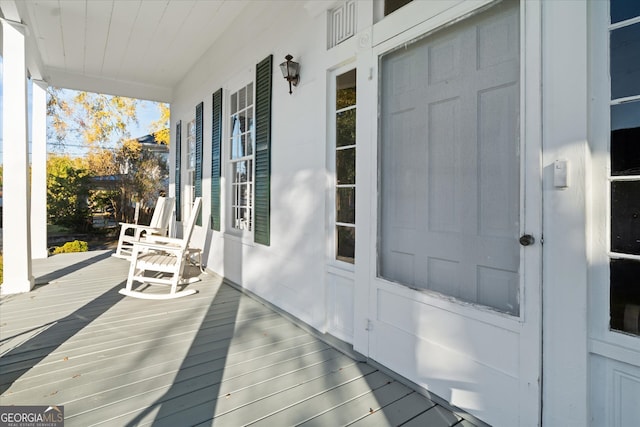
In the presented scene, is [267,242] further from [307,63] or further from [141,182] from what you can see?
[141,182]

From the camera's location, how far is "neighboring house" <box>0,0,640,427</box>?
1.34 m

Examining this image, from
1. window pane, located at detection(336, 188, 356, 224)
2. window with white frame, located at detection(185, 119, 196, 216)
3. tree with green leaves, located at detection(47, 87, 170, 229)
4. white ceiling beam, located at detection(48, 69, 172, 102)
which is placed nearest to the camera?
window pane, located at detection(336, 188, 356, 224)

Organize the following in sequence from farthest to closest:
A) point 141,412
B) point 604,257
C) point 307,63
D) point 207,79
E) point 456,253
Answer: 1. point 207,79
2. point 307,63
3. point 456,253
4. point 141,412
5. point 604,257

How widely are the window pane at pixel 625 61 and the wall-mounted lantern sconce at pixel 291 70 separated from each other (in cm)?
232

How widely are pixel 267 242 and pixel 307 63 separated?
5.83 feet

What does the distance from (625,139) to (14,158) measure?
5231 mm

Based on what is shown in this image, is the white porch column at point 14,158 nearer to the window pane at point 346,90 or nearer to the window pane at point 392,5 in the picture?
the window pane at point 346,90

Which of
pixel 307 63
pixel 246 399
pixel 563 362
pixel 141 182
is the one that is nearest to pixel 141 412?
pixel 246 399

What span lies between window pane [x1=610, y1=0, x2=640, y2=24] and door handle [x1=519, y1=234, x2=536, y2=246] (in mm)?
877

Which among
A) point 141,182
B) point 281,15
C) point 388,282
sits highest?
point 281,15

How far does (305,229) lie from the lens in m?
3.08

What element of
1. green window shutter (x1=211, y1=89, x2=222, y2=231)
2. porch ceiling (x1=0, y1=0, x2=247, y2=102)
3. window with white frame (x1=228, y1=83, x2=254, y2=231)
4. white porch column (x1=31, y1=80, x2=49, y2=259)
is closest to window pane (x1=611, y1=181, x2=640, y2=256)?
window with white frame (x1=228, y1=83, x2=254, y2=231)

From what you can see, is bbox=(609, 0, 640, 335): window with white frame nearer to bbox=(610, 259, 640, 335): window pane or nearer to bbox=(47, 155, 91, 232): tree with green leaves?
bbox=(610, 259, 640, 335): window pane

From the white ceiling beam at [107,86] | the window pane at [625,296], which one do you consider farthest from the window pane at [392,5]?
the white ceiling beam at [107,86]
